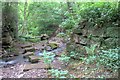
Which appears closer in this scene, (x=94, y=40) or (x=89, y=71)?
(x=89, y=71)

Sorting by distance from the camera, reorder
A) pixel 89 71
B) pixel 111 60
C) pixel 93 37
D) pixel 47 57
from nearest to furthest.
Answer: pixel 111 60 < pixel 89 71 < pixel 47 57 < pixel 93 37

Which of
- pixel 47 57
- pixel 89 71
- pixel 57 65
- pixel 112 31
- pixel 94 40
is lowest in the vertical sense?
pixel 57 65

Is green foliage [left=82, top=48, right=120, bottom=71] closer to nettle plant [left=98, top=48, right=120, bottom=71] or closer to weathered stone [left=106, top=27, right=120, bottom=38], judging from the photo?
nettle plant [left=98, top=48, right=120, bottom=71]

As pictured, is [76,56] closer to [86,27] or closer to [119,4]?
[86,27]

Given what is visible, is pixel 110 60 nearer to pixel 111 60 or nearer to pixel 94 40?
pixel 111 60

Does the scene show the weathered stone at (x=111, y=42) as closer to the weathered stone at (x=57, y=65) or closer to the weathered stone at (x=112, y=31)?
the weathered stone at (x=112, y=31)

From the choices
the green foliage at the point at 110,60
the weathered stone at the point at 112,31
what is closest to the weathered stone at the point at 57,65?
the green foliage at the point at 110,60

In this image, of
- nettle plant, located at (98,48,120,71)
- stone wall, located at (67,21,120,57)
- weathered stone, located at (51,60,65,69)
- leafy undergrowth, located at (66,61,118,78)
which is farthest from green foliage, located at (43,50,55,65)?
nettle plant, located at (98,48,120,71)

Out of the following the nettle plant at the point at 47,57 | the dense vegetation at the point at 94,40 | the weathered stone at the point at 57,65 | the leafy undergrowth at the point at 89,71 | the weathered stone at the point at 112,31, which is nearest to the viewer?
the leafy undergrowth at the point at 89,71

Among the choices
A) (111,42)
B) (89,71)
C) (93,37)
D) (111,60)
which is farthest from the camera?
(93,37)

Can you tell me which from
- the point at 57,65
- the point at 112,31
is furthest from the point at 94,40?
the point at 57,65

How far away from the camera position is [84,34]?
200 inches

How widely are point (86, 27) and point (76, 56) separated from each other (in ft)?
2.87

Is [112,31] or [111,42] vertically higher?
[112,31]
